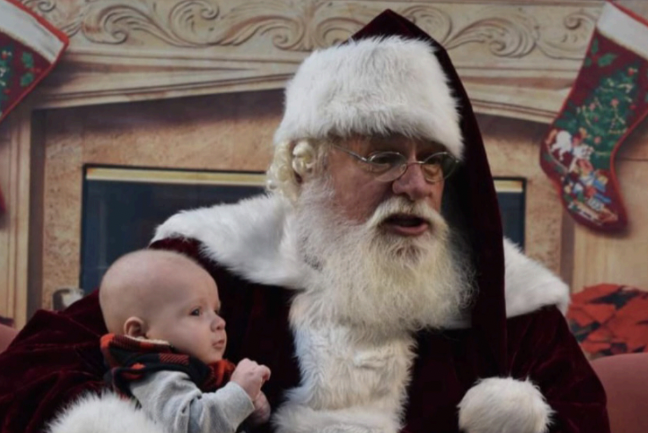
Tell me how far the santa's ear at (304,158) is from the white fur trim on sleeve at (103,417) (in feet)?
2.48

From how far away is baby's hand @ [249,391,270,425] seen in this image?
2.39m

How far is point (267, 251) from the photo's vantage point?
2.74m

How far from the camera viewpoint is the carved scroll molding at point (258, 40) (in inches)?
179

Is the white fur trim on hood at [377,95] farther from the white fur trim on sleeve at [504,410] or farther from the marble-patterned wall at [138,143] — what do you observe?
the marble-patterned wall at [138,143]

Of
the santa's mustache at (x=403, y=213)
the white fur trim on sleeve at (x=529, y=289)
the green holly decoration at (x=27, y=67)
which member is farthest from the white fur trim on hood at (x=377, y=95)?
the green holly decoration at (x=27, y=67)

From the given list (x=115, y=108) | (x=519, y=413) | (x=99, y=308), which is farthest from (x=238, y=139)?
(x=519, y=413)

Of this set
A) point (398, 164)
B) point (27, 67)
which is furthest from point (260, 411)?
point (27, 67)

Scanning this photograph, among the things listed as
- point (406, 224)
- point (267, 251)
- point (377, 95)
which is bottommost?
point (267, 251)

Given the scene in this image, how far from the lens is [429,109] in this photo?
2.65 m

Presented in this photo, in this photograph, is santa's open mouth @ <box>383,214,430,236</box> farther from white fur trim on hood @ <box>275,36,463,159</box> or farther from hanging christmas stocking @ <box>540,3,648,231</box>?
hanging christmas stocking @ <box>540,3,648,231</box>

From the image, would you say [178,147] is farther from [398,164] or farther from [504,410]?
[504,410]

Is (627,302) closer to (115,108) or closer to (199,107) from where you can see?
(199,107)

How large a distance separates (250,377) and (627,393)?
123 centimetres

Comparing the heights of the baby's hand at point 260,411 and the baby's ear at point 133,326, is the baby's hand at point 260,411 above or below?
below
